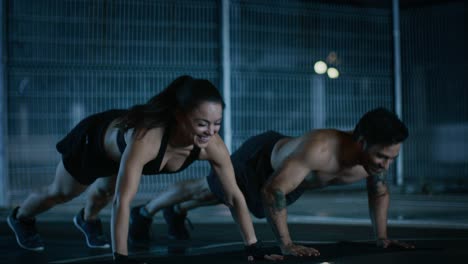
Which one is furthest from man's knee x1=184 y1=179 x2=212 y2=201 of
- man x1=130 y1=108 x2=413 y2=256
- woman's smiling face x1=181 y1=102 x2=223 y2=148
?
woman's smiling face x1=181 y1=102 x2=223 y2=148

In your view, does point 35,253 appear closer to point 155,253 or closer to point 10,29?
point 155,253

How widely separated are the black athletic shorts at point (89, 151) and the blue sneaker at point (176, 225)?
3.03 feet

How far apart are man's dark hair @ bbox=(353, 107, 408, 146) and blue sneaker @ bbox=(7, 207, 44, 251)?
6.82 feet

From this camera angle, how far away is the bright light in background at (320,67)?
875 cm

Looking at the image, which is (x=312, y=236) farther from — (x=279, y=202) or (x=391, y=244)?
(x=279, y=202)

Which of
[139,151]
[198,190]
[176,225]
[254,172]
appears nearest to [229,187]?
[139,151]

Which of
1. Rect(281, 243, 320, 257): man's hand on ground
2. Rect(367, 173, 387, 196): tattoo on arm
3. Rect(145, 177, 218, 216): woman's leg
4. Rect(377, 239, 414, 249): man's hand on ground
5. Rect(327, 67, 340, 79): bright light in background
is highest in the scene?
Rect(327, 67, 340, 79): bright light in background

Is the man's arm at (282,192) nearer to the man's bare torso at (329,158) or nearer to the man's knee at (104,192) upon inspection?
the man's bare torso at (329,158)

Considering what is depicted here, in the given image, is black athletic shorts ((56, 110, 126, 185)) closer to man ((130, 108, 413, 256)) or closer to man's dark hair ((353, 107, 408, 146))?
man ((130, 108, 413, 256))

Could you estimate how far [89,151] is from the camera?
12.8 feet

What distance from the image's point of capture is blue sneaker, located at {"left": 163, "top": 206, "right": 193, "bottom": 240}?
486cm

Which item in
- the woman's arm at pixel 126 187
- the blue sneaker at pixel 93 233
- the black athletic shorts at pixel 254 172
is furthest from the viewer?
the blue sneaker at pixel 93 233

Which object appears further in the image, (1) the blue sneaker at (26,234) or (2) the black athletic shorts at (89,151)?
(1) the blue sneaker at (26,234)

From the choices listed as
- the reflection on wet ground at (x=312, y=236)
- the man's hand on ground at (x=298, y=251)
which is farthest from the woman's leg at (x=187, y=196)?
the man's hand on ground at (x=298, y=251)
